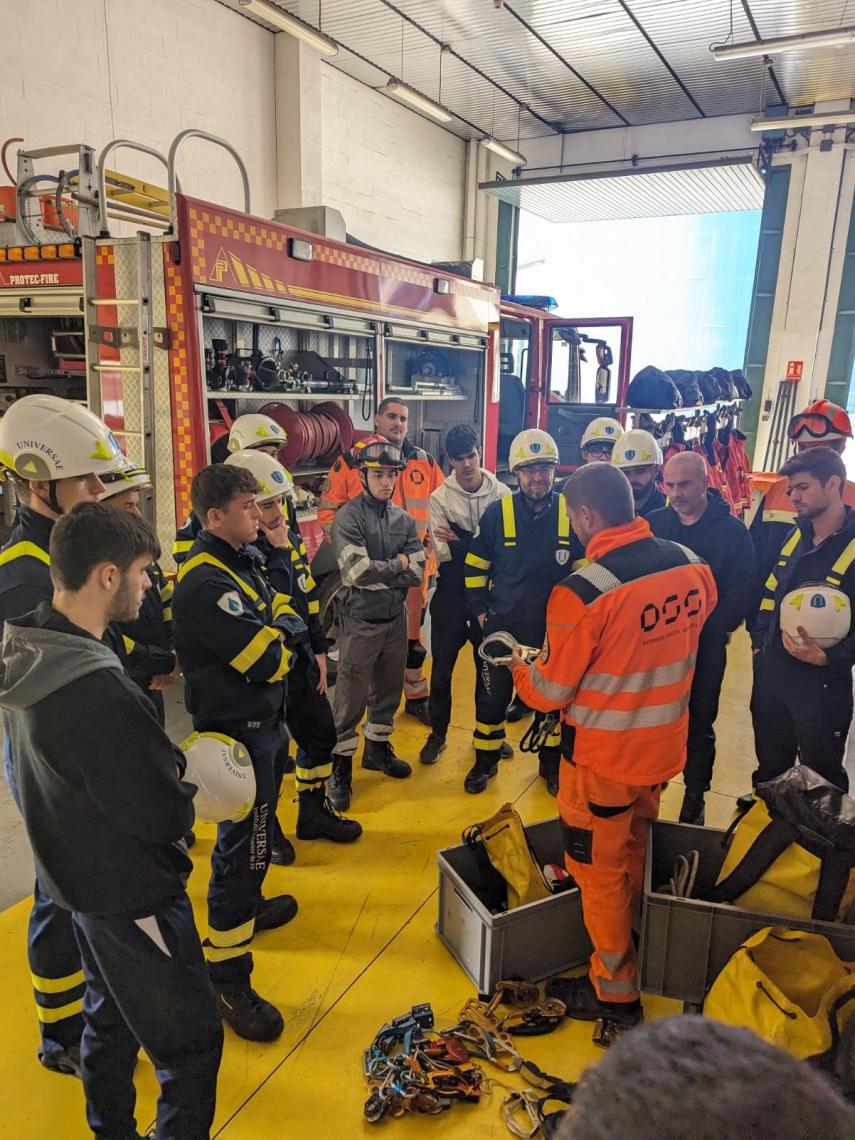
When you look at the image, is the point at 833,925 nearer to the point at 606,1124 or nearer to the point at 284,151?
the point at 606,1124

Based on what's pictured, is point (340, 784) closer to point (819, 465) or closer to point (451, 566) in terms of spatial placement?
point (451, 566)

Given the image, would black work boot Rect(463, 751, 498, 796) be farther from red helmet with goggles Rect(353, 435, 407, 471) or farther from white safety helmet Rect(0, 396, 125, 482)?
white safety helmet Rect(0, 396, 125, 482)

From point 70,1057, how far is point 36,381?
492 cm

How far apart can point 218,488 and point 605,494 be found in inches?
54.5

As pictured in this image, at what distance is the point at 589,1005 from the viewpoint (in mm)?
2781

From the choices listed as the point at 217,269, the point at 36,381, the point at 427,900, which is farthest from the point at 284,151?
the point at 427,900

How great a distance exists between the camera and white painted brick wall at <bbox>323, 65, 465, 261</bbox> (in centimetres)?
1111

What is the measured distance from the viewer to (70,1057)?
2.45m

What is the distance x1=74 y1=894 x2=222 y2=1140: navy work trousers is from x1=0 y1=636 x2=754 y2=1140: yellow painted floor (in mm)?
545

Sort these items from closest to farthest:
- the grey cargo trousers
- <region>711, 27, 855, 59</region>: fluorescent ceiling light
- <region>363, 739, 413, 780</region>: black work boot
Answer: the grey cargo trousers, <region>363, 739, 413, 780</region>: black work boot, <region>711, 27, 855, 59</region>: fluorescent ceiling light

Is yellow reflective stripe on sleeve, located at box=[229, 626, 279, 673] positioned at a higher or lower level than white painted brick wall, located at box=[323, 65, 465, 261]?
lower

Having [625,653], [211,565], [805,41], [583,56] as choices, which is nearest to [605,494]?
[625,653]

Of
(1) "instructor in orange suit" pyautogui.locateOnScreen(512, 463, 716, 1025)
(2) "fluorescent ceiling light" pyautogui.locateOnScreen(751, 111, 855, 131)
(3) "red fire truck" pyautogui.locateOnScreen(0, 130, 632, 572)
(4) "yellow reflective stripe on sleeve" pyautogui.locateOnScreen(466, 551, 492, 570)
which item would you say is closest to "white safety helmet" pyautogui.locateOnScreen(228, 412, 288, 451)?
(3) "red fire truck" pyautogui.locateOnScreen(0, 130, 632, 572)

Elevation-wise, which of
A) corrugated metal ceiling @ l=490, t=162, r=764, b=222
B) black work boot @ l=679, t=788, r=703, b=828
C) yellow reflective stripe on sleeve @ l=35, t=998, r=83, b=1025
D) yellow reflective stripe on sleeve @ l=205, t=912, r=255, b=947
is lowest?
black work boot @ l=679, t=788, r=703, b=828
